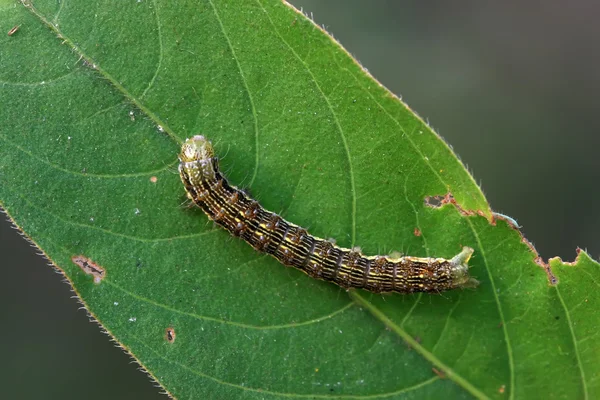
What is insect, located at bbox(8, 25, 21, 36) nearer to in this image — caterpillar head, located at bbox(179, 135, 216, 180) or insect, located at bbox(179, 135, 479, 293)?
caterpillar head, located at bbox(179, 135, 216, 180)

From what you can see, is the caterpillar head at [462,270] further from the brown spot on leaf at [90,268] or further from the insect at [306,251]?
the brown spot on leaf at [90,268]

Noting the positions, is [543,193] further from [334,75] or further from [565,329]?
[334,75]

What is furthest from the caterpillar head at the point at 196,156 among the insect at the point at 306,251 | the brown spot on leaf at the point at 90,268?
the brown spot on leaf at the point at 90,268

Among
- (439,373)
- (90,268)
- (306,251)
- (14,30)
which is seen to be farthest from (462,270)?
(14,30)

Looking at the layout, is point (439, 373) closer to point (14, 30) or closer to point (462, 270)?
point (462, 270)

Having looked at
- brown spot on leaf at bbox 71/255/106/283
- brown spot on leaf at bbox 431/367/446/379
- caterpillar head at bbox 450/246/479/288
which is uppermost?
caterpillar head at bbox 450/246/479/288

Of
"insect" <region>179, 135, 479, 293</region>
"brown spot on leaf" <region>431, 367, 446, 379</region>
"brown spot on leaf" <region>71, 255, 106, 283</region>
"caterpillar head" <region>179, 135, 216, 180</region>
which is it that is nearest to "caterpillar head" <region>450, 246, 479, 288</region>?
"insect" <region>179, 135, 479, 293</region>

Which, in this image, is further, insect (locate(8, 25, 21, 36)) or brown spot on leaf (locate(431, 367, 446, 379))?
brown spot on leaf (locate(431, 367, 446, 379))
